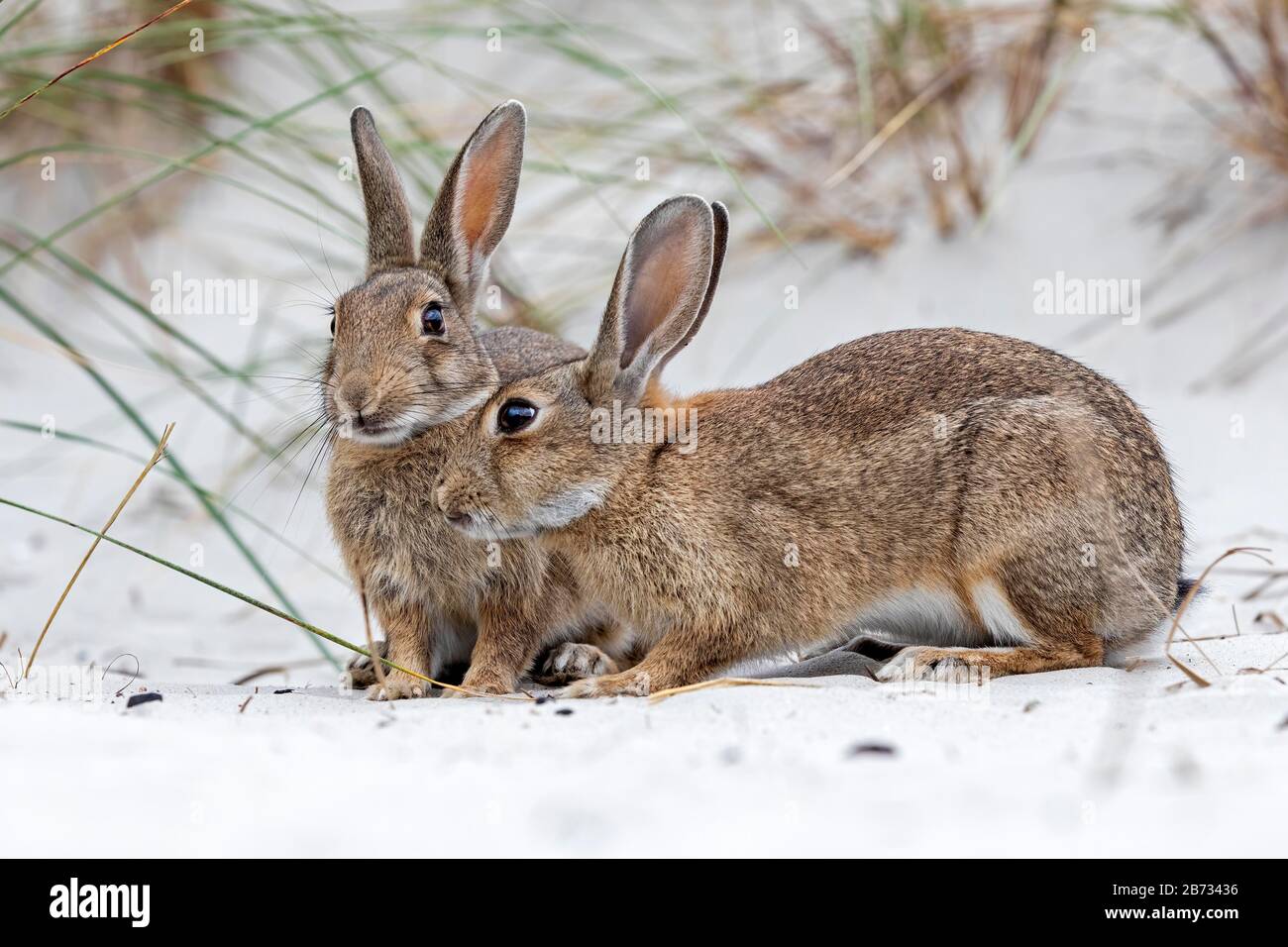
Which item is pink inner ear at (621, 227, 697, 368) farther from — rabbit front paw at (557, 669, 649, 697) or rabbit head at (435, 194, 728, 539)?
rabbit front paw at (557, 669, 649, 697)

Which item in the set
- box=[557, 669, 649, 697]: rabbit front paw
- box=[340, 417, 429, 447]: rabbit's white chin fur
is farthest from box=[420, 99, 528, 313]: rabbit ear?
box=[557, 669, 649, 697]: rabbit front paw

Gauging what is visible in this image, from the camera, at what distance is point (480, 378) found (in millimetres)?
4871

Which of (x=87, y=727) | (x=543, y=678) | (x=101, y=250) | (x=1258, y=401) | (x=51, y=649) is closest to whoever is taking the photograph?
(x=87, y=727)

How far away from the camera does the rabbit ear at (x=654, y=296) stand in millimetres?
4781

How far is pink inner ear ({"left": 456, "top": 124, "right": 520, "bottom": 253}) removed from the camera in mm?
5098

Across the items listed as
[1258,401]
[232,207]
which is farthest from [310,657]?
[232,207]

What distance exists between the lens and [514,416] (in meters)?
4.79

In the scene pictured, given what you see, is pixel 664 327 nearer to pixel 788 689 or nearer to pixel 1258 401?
pixel 788 689

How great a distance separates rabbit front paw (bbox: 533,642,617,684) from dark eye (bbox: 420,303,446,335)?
1091 mm

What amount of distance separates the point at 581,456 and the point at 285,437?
11.8ft

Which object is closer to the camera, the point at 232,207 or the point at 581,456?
the point at 581,456

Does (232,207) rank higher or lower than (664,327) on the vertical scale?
higher

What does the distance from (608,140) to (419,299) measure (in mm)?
4417

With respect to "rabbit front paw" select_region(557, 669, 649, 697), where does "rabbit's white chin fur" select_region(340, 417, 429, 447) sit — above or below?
above
